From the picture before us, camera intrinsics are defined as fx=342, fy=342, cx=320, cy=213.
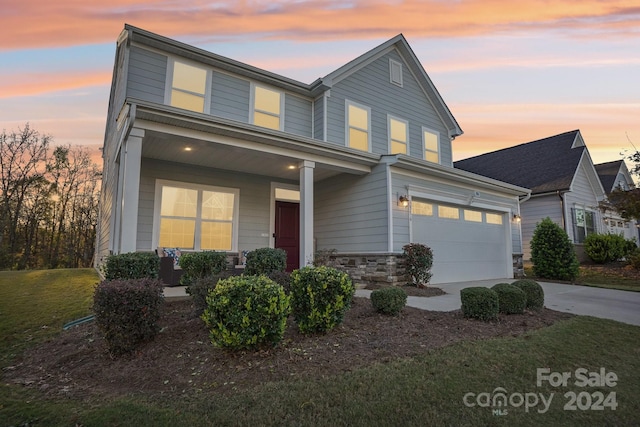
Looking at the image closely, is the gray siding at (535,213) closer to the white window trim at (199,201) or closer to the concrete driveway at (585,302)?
the concrete driveway at (585,302)

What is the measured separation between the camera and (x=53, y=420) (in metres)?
2.27

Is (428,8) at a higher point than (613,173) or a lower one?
higher

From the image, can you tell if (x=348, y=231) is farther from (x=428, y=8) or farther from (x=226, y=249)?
(x=428, y=8)

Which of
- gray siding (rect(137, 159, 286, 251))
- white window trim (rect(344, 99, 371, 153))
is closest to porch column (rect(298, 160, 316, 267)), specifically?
gray siding (rect(137, 159, 286, 251))

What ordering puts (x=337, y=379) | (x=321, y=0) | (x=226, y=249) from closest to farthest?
1. (x=337, y=379)
2. (x=321, y=0)
3. (x=226, y=249)

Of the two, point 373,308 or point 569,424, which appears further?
point 373,308

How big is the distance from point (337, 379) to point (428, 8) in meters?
8.02

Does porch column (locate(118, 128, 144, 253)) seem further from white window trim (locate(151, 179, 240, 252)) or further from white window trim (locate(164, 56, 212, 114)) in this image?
white window trim (locate(164, 56, 212, 114))

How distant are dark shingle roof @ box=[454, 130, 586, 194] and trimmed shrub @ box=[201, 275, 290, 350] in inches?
610

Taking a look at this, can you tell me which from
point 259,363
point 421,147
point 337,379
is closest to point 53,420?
point 259,363

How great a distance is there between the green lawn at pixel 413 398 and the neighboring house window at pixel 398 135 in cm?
848

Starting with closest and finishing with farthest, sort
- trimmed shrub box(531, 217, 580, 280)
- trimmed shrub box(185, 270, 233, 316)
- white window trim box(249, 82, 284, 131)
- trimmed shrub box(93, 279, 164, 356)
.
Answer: trimmed shrub box(93, 279, 164, 356), trimmed shrub box(185, 270, 233, 316), white window trim box(249, 82, 284, 131), trimmed shrub box(531, 217, 580, 280)

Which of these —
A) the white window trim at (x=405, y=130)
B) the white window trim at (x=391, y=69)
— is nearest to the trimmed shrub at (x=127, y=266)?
the white window trim at (x=405, y=130)

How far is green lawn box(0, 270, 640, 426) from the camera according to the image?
Answer: 2301mm
